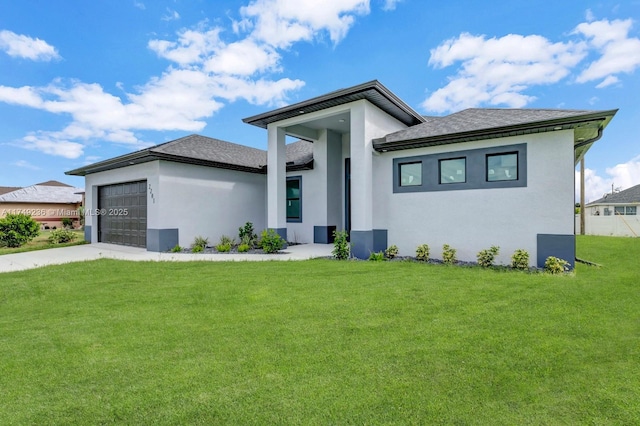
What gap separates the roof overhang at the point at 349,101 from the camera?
9.84m

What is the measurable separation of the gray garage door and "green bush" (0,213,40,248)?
9.76ft

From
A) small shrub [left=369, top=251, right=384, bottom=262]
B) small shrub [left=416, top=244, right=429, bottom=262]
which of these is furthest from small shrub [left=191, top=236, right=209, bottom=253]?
small shrub [left=416, top=244, right=429, bottom=262]

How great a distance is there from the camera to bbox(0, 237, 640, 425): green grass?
2477 mm

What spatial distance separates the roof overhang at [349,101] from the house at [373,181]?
45 millimetres

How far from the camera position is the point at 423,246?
9.79 metres

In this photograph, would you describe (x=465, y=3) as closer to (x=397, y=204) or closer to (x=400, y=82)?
(x=400, y=82)

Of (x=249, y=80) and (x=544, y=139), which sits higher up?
(x=249, y=80)

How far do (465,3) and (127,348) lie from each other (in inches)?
524

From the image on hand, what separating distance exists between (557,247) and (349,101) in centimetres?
751

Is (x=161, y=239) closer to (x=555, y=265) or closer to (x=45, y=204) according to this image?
(x=555, y=265)

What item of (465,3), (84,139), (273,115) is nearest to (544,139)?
(465,3)

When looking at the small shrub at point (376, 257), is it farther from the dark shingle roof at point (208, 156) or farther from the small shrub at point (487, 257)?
the dark shingle roof at point (208, 156)

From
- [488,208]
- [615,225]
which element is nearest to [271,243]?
[488,208]

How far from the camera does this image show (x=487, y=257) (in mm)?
8625
